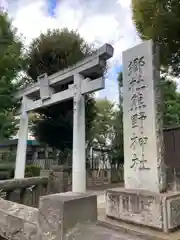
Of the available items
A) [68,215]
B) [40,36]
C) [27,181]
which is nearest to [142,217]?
[68,215]

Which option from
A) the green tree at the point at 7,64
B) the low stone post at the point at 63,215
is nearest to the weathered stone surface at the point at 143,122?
the low stone post at the point at 63,215

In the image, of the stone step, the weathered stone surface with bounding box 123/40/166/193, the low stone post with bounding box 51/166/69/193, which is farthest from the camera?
the low stone post with bounding box 51/166/69/193

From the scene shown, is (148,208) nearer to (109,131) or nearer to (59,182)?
(59,182)

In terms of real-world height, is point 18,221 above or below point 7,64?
below

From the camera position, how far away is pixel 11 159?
1180cm

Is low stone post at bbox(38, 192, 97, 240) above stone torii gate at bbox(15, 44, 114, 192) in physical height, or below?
below

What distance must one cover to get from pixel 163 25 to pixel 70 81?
4019 millimetres

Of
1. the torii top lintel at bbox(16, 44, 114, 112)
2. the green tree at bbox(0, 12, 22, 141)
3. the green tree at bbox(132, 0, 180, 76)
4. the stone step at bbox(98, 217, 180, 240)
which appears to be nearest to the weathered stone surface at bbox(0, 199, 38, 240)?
the stone step at bbox(98, 217, 180, 240)

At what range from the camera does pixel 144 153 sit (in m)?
2.75

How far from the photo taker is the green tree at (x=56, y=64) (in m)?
10.4

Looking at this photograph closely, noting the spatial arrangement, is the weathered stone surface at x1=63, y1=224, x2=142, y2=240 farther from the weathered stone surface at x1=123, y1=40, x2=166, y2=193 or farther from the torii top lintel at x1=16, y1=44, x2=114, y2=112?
the torii top lintel at x1=16, y1=44, x2=114, y2=112

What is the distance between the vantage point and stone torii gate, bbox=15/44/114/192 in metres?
6.12

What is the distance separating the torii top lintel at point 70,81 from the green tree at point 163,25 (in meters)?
2.95

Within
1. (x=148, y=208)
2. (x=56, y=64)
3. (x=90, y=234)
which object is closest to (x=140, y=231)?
(x=148, y=208)
